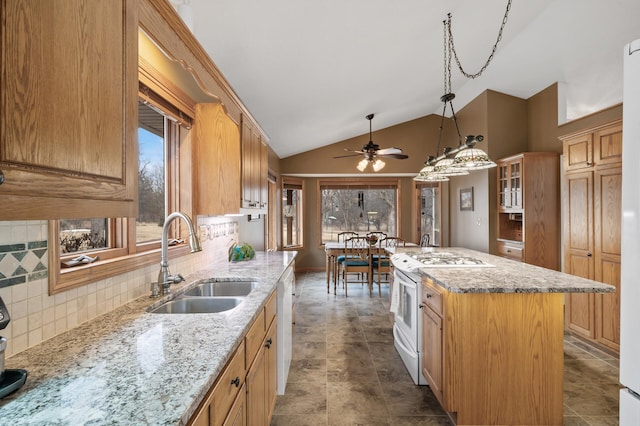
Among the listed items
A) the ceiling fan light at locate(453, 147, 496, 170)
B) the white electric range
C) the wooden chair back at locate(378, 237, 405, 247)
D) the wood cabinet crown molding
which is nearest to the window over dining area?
the wooden chair back at locate(378, 237, 405, 247)

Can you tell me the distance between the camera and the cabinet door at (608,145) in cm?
264

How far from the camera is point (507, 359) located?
5.92 ft

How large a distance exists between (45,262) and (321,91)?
2.98 meters

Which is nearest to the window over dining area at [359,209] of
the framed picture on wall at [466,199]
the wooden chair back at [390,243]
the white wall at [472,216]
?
the wooden chair back at [390,243]

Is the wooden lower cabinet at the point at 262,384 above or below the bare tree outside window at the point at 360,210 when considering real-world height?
below

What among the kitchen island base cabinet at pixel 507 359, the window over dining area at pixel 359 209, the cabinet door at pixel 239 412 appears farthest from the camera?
the window over dining area at pixel 359 209

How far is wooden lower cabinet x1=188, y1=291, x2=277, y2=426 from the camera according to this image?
86cm

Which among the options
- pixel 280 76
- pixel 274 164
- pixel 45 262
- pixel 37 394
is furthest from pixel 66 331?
pixel 274 164

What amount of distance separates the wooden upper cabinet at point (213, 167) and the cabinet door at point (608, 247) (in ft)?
10.4

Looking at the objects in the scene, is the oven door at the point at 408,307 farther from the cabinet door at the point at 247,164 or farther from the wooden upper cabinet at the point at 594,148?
the wooden upper cabinet at the point at 594,148

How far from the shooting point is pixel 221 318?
4.07 ft

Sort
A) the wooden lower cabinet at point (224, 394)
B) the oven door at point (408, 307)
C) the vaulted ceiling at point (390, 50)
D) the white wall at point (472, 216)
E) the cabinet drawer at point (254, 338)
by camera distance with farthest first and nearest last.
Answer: the white wall at point (472, 216), the oven door at point (408, 307), the vaulted ceiling at point (390, 50), the cabinet drawer at point (254, 338), the wooden lower cabinet at point (224, 394)

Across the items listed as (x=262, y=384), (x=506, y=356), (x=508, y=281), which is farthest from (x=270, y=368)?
(x=508, y=281)

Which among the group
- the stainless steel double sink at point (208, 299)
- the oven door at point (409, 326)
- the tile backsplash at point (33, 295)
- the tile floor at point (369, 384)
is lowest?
the tile floor at point (369, 384)
